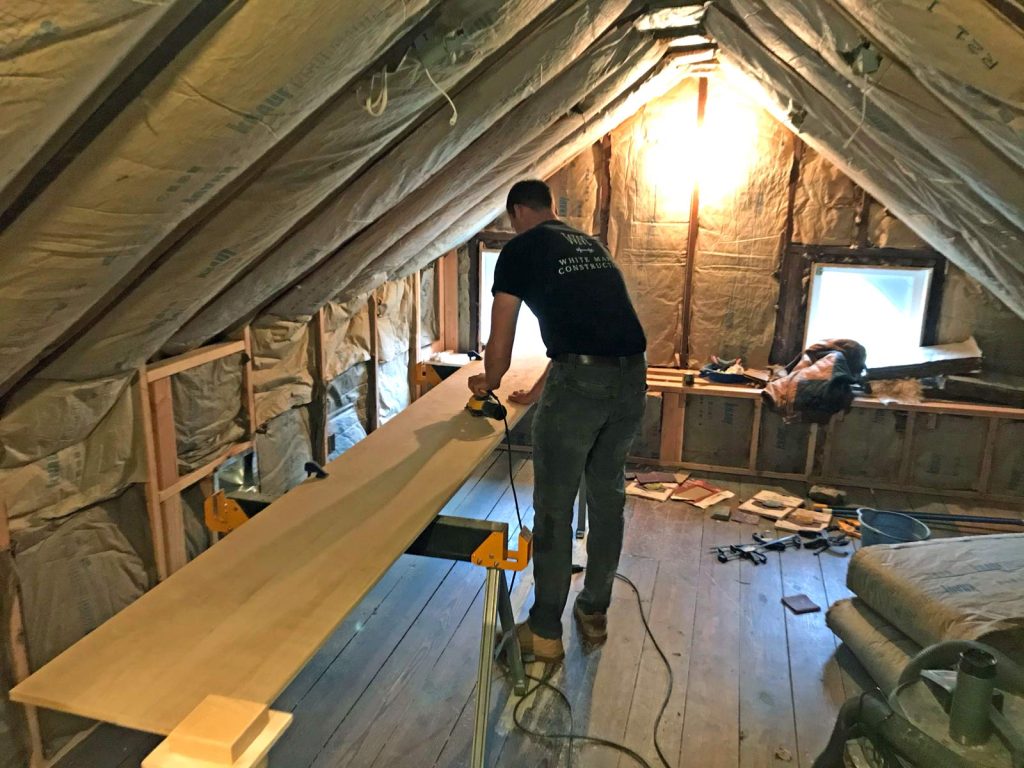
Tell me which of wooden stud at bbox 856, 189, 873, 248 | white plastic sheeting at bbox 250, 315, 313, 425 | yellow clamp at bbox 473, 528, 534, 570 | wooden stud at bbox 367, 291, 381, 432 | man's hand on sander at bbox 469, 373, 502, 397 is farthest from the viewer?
wooden stud at bbox 856, 189, 873, 248

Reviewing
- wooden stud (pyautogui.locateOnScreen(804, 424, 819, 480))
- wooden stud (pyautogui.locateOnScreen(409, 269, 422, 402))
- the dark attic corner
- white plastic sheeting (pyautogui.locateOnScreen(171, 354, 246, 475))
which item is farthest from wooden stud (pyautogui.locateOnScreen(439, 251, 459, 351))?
wooden stud (pyautogui.locateOnScreen(804, 424, 819, 480))

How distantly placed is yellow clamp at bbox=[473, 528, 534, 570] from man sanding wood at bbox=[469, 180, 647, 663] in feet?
1.98

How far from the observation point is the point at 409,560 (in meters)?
3.37

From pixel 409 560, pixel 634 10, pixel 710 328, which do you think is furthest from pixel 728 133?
pixel 409 560

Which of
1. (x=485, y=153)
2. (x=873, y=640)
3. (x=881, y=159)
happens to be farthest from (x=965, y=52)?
(x=873, y=640)

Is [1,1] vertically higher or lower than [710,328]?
higher

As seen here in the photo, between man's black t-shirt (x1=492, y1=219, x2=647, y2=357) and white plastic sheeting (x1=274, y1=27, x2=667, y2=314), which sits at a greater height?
white plastic sheeting (x1=274, y1=27, x2=667, y2=314)

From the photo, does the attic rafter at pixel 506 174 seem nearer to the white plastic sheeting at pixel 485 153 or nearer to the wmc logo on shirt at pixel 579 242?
the white plastic sheeting at pixel 485 153

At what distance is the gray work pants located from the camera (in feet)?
7.70

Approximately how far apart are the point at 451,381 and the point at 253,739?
7.19ft

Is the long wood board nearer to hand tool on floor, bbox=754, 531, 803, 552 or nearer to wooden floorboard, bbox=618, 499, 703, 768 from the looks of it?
wooden floorboard, bbox=618, 499, 703, 768

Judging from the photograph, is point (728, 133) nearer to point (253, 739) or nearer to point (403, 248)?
point (403, 248)

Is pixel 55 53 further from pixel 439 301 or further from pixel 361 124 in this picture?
pixel 439 301

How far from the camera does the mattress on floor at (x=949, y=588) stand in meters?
2.13
